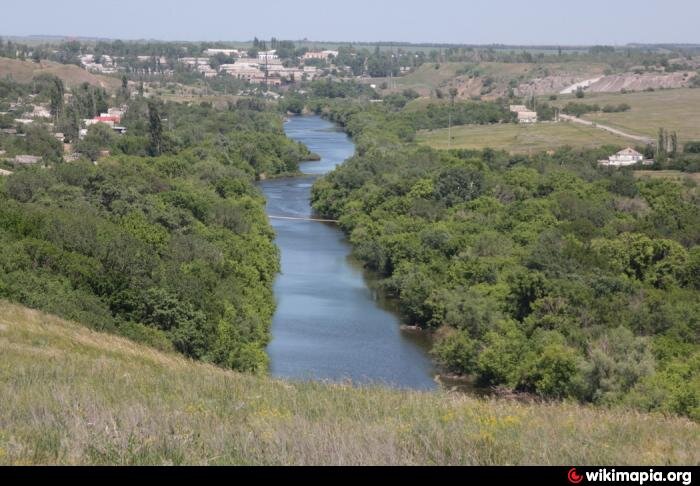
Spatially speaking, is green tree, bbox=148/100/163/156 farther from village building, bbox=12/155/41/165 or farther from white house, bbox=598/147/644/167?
white house, bbox=598/147/644/167

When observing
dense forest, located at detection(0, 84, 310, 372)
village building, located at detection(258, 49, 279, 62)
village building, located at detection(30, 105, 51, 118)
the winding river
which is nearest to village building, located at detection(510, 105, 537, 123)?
village building, located at detection(30, 105, 51, 118)

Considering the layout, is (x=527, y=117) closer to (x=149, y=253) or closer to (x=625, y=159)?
(x=625, y=159)

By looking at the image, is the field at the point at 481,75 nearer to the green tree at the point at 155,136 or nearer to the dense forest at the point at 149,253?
the green tree at the point at 155,136

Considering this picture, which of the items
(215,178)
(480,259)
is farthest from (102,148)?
(480,259)
